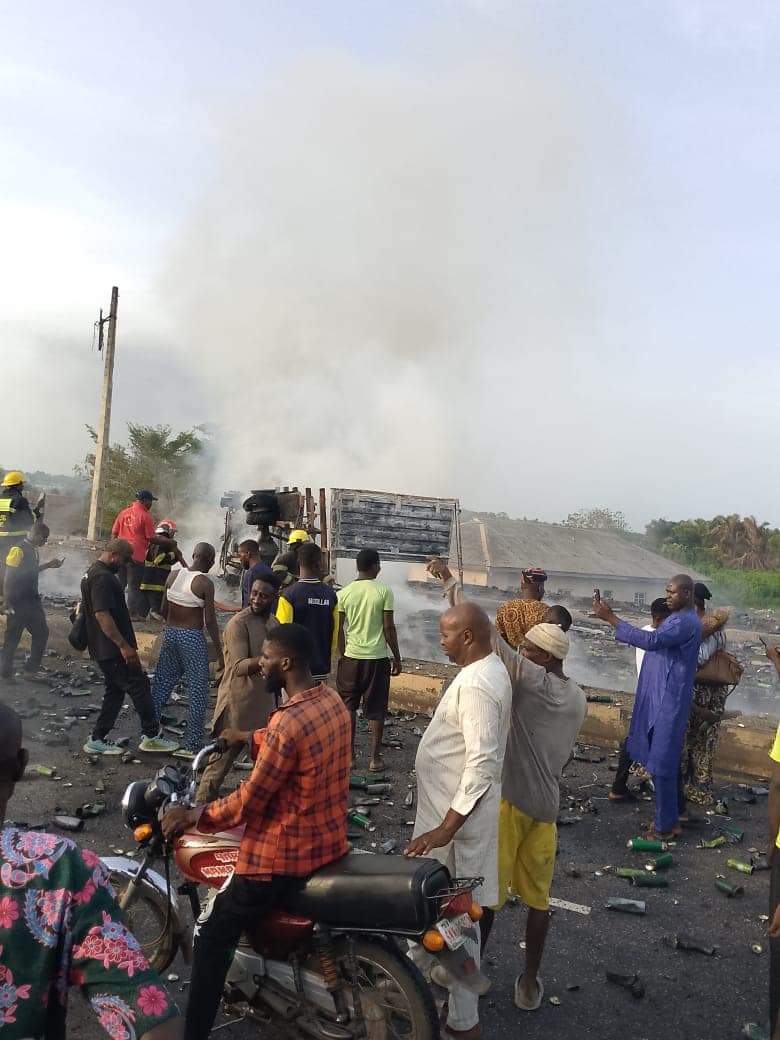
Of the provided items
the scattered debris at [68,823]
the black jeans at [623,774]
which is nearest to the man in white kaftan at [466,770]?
the scattered debris at [68,823]

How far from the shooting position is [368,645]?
22.3ft

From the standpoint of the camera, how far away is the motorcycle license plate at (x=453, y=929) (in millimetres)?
2717

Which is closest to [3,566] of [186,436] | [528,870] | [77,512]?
[528,870]

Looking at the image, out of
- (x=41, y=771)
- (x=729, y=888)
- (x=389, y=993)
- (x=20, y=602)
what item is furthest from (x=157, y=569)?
(x=389, y=993)

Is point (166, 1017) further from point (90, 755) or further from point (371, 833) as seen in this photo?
point (90, 755)

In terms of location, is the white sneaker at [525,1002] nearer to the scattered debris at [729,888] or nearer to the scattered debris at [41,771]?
the scattered debris at [729,888]

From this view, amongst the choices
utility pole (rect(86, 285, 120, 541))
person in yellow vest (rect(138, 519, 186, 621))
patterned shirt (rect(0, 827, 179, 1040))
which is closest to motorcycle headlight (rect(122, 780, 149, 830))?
patterned shirt (rect(0, 827, 179, 1040))

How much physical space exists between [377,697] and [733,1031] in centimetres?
383

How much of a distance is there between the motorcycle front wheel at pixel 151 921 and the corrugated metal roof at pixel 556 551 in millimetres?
36888

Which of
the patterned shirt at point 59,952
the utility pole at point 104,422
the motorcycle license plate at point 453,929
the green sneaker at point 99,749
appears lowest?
the green sneaker at point 99,749

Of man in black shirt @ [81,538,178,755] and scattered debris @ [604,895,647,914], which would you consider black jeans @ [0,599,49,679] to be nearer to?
man in black shirt @ [81,538,178,755]

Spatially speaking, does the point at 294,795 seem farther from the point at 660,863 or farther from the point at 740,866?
the point at 740,866

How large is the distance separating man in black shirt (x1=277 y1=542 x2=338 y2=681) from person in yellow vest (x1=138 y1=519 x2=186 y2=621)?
3933 mm

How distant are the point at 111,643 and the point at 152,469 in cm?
3518
